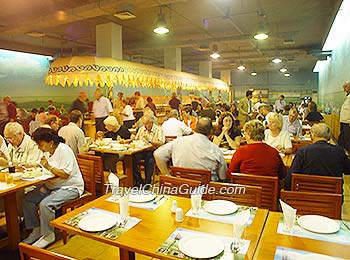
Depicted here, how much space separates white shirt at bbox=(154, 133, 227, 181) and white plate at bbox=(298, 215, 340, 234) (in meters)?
1.29

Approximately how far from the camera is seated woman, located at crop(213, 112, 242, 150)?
15.0 feet

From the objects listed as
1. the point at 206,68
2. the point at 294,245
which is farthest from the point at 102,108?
the point at 206,68

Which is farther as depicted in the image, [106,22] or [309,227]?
[106,22]

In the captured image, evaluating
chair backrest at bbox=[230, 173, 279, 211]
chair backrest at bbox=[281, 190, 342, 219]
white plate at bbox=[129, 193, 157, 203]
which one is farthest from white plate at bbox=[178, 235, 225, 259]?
chair backrest at bbox=[230, 173, 279, 211]

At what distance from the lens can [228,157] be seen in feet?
13.0

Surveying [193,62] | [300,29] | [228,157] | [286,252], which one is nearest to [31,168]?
[228,157]

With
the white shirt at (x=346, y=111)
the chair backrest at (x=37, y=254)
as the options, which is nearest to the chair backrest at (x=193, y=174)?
the chair backrest at (x=37, y=254)

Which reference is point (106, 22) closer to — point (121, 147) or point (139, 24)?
point (139, 24)

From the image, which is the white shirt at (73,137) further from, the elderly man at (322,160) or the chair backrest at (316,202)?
the chair backrest at (316,202)

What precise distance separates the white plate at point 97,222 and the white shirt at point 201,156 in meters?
1.30

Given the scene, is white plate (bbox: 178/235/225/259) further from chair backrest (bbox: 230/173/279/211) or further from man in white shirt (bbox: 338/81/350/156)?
man in white shirt (bbox: 338/81/350/156)

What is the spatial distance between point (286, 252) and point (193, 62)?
1536cm

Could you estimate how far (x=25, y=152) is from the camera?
3676 mm

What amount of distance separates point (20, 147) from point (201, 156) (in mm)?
2225
